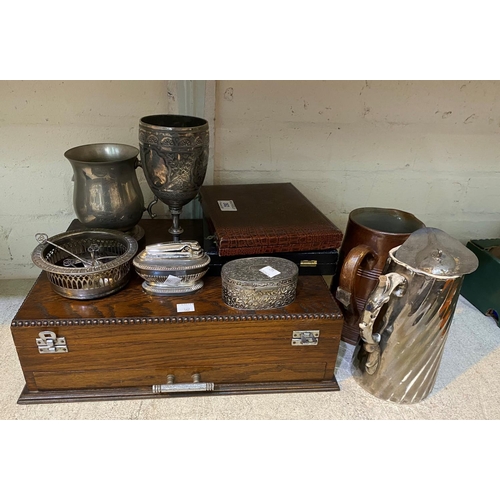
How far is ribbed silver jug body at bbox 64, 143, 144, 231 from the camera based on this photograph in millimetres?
741

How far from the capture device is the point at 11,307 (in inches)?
36.9

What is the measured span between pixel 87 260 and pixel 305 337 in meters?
A: 0.39

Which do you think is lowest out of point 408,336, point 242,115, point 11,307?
point 11,307

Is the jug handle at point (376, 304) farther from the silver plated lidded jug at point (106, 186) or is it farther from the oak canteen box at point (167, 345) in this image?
the silver plated lidded jug at point (106, 186)

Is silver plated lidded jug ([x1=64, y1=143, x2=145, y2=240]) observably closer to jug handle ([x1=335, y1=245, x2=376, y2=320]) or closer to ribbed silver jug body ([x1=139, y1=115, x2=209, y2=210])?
ribbed silver jug body ([x1=139, y1=115, x2=209, y2=210])

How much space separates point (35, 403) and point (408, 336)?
1.99 ft

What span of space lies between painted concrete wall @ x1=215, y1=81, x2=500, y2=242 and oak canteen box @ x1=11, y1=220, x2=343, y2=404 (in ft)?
1.19

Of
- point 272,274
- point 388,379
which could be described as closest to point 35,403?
point 272,274

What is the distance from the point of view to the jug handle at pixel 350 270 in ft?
2.42

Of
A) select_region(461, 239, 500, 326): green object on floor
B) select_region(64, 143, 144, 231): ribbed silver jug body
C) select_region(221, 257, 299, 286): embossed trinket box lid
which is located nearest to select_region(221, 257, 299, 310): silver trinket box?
select_region(221, 257, 299, 286): embossed trinket box lid

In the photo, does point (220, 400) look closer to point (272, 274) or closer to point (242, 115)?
point (272, 274)

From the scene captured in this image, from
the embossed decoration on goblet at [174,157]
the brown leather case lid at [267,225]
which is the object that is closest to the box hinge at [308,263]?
the brown leather case lid at [267,225]

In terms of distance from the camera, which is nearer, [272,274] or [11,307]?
[272,274]

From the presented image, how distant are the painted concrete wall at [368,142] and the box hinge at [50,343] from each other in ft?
1.65
